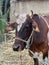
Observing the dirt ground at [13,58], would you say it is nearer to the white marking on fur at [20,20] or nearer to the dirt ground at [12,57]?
the dirt ground at [12,57]

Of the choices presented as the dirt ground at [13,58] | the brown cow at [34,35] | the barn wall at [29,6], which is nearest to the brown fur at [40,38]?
the brown cow at [34,35]

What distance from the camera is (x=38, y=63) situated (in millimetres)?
6082

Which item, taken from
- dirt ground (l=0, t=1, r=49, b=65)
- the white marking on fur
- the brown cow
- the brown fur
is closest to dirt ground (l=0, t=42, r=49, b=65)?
dirt ground (l=0, t=1, r=49, b=65)

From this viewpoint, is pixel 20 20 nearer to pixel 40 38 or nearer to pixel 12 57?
pixel 40 38

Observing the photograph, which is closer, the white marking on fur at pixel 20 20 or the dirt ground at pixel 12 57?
the white marking on fur at pixel 20 20

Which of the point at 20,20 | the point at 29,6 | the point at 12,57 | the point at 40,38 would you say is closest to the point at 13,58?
the point at 12,57

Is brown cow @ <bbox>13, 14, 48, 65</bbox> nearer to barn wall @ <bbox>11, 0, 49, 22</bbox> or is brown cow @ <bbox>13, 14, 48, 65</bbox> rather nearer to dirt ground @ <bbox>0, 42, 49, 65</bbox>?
dirt ground @ <bbox>0, 42, 49, 65</bbox>

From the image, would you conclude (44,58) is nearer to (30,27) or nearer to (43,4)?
(30,27)

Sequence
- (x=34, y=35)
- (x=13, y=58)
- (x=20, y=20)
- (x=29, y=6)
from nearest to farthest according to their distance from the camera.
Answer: (x=20, y=20)
(x=34, y=35)
(x=13, y=58)
(x=29, y=6)

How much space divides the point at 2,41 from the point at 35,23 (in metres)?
3.35

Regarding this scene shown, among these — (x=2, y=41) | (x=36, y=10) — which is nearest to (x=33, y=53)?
(x=2, y=41)

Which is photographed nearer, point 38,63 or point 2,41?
point 38,63

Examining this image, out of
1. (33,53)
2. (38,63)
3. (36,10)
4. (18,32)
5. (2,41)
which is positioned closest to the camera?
(18,32)

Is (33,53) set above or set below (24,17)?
below
